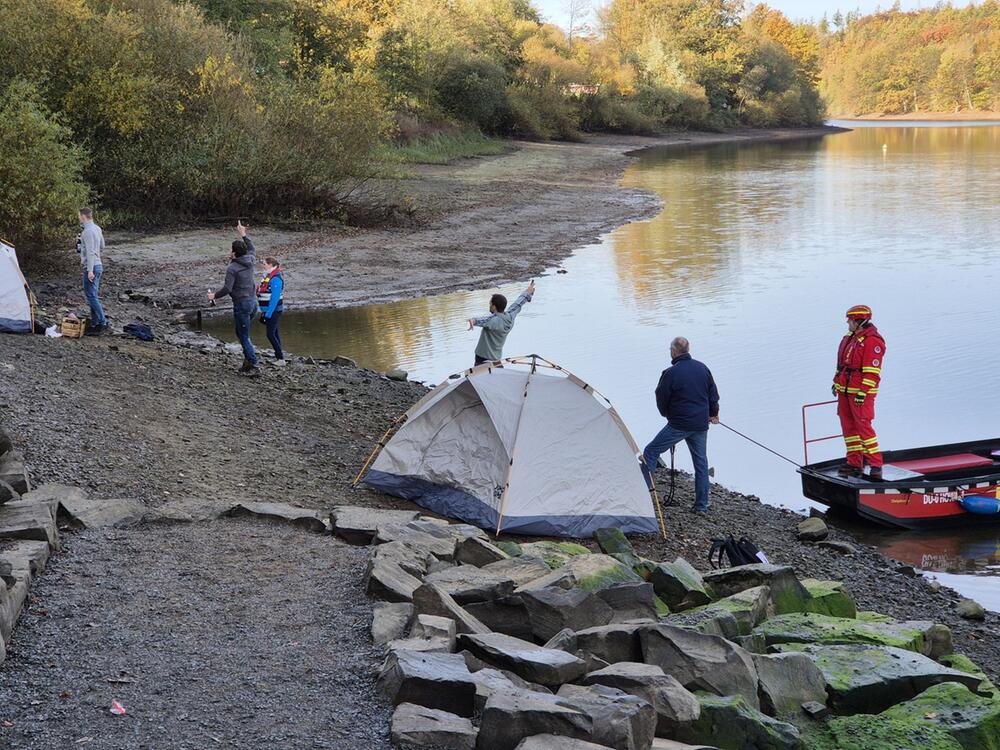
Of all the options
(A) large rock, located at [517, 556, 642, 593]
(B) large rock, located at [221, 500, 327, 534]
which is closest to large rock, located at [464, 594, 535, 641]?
(A) large rock, located at [517, 556, 642, 593]

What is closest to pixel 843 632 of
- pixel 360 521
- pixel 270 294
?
pixel 360 521

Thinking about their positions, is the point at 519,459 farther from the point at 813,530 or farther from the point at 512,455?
the point at 813,530

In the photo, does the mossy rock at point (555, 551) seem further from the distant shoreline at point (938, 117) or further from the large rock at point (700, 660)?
the distant shoreline at point (938, 117)

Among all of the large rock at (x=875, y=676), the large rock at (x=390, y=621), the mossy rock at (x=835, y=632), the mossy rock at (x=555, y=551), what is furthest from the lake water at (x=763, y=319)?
the large rock at (x=390, y=621)

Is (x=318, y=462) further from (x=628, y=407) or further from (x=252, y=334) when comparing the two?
(x=252, y=334)

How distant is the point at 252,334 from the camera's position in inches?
862

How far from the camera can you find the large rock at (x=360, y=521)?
9.56 metres

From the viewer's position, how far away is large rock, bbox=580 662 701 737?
6332 millimetres

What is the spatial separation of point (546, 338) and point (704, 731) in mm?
16839

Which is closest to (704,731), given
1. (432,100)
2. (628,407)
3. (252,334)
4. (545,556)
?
(545,556)

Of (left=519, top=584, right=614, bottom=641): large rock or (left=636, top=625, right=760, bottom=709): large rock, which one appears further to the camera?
(left=519, top=584, right=614, bottom=641): large rock

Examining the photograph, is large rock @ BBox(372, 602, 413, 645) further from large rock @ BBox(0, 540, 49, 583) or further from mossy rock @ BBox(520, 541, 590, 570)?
large rock @ BBox(0, 540, 49, 583)

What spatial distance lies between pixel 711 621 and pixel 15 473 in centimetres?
581

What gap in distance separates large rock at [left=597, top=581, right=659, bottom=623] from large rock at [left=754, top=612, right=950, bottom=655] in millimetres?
1004
